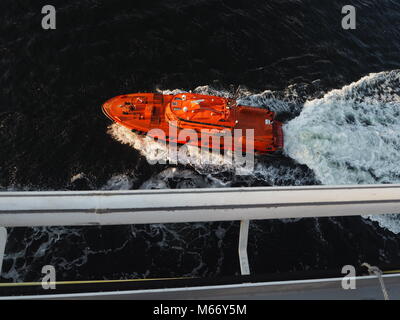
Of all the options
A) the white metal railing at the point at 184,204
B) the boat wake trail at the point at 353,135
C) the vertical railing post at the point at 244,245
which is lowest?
the vertical railing post at the point at 244,245

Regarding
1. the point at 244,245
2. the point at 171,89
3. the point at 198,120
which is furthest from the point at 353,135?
the point at 244,245

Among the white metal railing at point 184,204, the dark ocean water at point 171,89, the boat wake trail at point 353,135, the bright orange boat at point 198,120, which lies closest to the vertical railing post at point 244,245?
the white metal railing at point 184,204

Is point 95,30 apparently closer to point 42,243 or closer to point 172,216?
point 42,243

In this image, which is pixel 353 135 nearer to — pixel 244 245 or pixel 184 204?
pixel 244 245

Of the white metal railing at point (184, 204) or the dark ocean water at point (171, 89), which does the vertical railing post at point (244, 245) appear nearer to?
the white metal railing at point (184, 204)

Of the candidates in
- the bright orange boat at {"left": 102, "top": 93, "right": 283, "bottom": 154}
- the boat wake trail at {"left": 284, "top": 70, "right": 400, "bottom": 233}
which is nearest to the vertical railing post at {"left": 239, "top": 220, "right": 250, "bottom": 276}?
the bright orange boat at {"left": 102, "top": 93, "right": 283, "bottom": 154}
